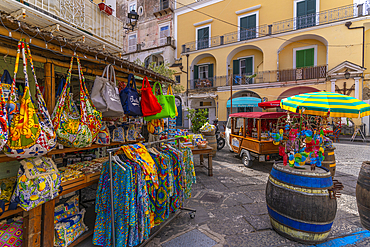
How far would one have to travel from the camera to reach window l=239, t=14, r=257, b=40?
1594cm

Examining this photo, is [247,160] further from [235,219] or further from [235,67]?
[235,67]

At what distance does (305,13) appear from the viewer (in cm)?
1420

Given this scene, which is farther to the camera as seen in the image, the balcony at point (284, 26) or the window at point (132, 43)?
the window at point (132, 43)

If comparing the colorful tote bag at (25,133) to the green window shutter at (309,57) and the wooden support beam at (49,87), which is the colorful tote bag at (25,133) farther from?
the green window shutter at (309,57)

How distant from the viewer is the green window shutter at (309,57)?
14.5m

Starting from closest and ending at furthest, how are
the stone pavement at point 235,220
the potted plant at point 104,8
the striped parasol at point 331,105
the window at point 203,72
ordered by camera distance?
the stone pavement at point 235,220 < the striped parasol at point 331,105 < the potted plant at point 104,8 < the window at point 203,72

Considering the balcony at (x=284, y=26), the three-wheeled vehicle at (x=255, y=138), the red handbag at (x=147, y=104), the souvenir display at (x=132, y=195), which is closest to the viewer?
the souvenir display at (x=132, y=195)

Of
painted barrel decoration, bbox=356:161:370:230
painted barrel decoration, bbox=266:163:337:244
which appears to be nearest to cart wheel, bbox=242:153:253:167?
painted barrel decoration, bbox=356:161:370:230

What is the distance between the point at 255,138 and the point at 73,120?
5.49 m

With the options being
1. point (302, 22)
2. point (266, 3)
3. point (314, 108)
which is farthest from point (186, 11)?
point (314, 108)

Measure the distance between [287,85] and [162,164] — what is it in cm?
1475

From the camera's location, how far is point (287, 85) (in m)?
14.3

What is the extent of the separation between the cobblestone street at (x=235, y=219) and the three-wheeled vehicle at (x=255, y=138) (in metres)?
0.81

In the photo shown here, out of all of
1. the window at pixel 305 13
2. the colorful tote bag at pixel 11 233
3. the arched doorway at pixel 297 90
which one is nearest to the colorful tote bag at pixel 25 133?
the colorful tote bag at pixel 11 233
